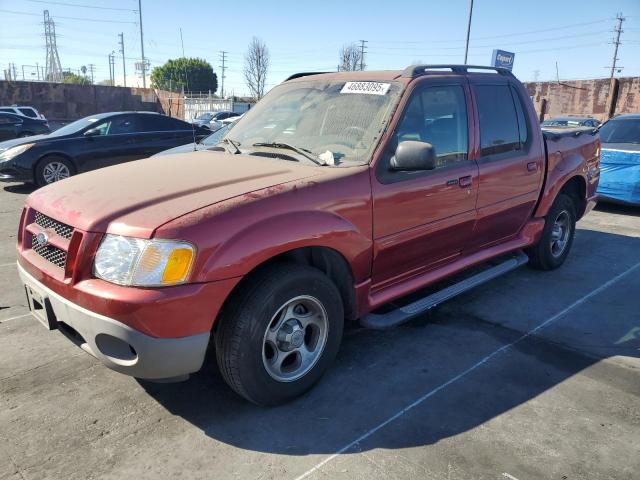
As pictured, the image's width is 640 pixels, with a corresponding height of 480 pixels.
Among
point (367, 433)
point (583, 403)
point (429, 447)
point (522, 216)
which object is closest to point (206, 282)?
point (367, 433)

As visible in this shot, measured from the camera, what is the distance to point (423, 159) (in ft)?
10.3

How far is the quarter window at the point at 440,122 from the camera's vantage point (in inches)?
138

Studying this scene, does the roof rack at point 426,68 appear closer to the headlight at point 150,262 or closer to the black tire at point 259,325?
the black tire at point 259,325

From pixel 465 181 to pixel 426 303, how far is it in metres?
0.96

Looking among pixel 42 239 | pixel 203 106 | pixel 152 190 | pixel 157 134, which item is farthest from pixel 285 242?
pixel 203 106

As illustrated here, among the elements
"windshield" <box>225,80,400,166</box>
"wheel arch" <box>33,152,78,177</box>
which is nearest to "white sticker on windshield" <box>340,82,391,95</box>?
"windshield" <box>225,80,400,166</box>

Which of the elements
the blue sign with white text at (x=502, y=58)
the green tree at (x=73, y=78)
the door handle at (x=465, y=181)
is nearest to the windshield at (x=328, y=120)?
the door handle at (x=465, y=181)

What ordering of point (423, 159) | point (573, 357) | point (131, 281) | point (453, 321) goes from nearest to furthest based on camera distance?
1. point (131, 281)
2. point (423, 159)
3. point (573, 357)
4. point (453, 321)

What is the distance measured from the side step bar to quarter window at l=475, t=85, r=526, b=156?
40.4 inches

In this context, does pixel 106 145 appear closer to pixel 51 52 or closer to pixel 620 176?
pixel 620 176

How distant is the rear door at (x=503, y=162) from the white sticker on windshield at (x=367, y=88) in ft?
3.10

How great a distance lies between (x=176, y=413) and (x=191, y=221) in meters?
1.19

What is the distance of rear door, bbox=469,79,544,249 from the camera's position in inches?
160

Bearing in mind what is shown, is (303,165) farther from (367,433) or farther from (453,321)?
(453,321)
